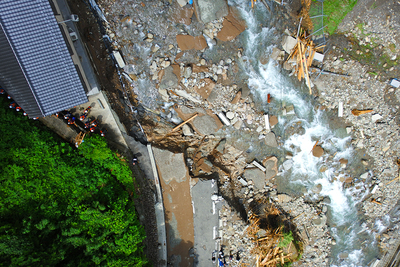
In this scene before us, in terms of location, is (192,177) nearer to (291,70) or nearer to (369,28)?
(291,70)

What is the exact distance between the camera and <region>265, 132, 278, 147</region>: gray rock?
10.2 metres

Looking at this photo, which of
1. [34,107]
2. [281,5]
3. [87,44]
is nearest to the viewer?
[34,107]

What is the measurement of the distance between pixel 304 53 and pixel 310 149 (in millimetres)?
4487

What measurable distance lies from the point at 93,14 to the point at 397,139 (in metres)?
14.8

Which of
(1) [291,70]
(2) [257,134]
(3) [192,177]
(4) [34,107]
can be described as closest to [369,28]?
(1) [291,70]

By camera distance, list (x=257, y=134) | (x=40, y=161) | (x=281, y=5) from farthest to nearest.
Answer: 1. (x=257, y=134)
2. (x=281, y=5)
3. (x=40, y=161)

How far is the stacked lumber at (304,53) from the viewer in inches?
373

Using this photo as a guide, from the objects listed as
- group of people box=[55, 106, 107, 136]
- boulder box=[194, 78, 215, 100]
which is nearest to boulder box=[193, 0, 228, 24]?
boulder box=[194, 78, 215, 100]

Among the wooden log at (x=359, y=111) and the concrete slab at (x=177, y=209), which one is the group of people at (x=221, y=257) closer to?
the concrete slab at (x=177, y=209)

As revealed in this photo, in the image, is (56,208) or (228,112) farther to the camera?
(228,112)

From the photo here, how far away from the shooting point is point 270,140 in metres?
10.2

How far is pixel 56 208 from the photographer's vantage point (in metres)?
7.83

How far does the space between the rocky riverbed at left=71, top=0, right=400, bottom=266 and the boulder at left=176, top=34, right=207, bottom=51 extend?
4 centimetres

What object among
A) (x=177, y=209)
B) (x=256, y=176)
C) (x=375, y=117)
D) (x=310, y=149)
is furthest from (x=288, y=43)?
(x=177, y=209)
